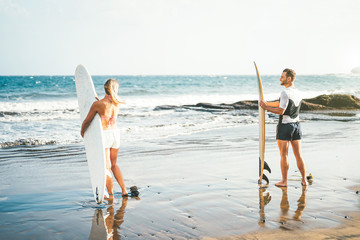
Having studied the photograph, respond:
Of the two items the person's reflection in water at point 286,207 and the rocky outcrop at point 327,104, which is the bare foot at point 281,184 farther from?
the rocky outcrop at point 327,104

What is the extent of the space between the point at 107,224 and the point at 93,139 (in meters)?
1.24

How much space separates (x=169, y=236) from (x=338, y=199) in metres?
2.65

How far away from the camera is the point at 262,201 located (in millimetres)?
4859

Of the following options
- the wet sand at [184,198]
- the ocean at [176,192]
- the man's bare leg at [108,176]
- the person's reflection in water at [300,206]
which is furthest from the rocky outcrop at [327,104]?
the man's bare leg at [108,176]

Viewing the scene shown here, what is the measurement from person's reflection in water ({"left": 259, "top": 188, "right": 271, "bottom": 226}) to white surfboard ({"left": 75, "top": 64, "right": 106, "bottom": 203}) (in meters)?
2.09

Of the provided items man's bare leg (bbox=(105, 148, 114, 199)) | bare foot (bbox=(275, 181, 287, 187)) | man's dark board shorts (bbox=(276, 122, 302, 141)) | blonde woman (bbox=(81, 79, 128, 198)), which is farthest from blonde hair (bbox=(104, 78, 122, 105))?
bare foot (bbox=(275, 181, 287, 187))

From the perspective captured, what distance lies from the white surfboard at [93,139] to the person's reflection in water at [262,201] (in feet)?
6.84

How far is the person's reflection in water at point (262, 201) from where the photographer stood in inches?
164

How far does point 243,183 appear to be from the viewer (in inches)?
227

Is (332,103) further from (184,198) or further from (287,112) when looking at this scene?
(184,198)

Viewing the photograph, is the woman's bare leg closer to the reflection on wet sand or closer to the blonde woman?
the blonde woman

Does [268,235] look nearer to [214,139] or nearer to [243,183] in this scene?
[243,183]

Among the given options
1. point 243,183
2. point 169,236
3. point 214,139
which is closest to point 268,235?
point 169,236

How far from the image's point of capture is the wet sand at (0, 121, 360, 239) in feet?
12.8
